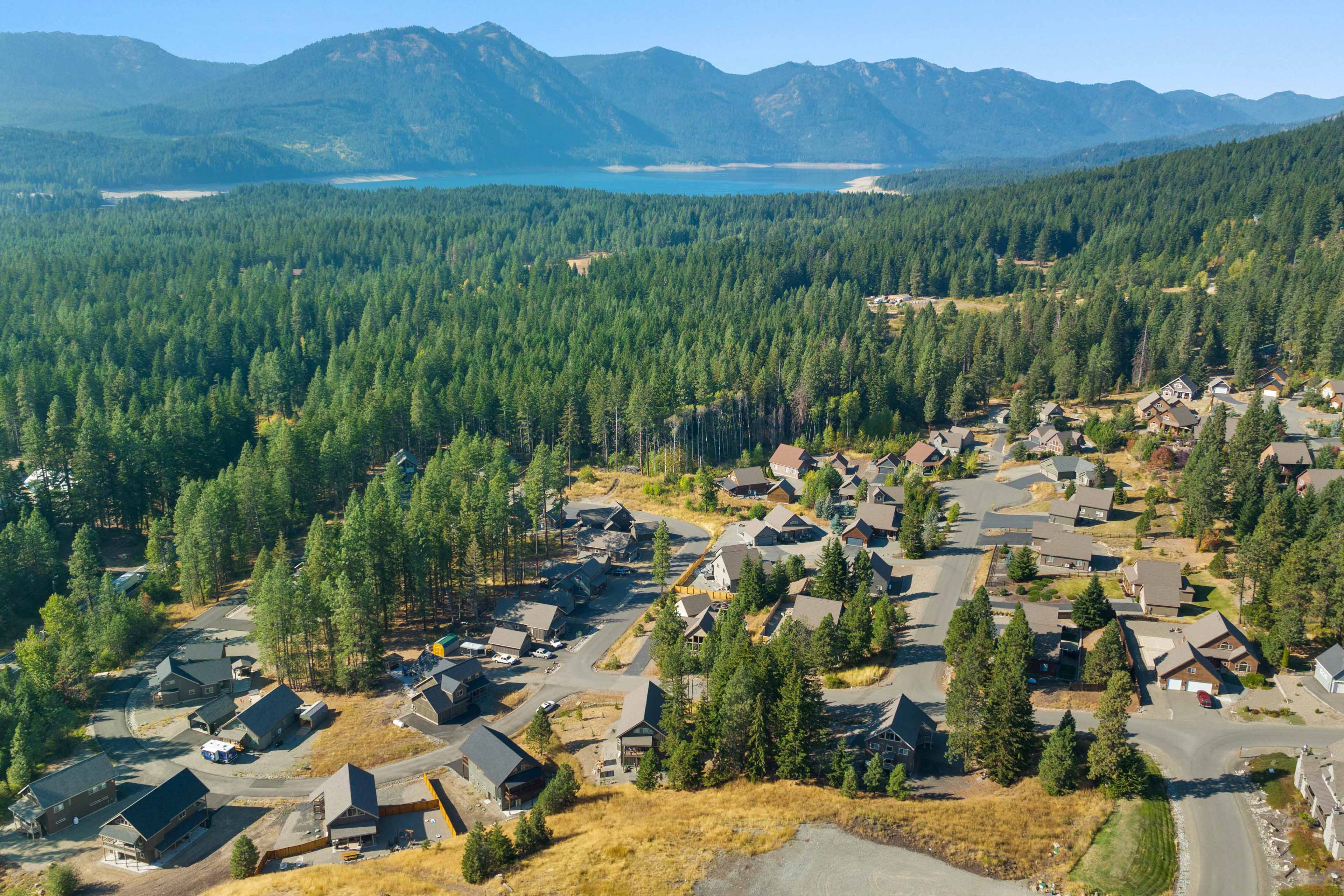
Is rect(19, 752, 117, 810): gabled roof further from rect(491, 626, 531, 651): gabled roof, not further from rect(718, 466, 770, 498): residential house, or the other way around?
rect(718, 466, 770, 498): residential house

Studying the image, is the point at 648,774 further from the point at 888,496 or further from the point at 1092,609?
the point at 888,496

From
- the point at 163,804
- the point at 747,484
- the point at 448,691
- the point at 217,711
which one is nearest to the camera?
the point at 163,804

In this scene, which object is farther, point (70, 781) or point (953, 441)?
point (953, 441)

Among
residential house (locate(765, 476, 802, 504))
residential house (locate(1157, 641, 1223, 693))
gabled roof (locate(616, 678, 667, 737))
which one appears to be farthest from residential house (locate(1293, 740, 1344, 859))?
residential house (locate(765, 476, 802, 504))

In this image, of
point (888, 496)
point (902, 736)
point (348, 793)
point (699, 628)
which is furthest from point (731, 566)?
point (348, 793)

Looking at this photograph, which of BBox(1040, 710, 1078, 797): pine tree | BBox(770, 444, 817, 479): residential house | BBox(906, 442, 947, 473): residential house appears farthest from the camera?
BBox(770, 444, 817, 479): residential house

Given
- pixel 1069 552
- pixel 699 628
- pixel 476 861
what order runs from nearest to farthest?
pixel 476 861, pixel 699 628, pixel 1069 552
